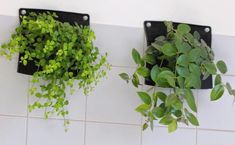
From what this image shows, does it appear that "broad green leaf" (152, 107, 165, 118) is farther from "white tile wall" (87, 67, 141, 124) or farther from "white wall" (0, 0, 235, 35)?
"white wall" (0, 0, 235, 35)

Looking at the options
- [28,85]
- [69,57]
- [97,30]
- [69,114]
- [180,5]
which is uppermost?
[180,5]

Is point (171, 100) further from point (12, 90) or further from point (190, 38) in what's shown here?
point (12, 90)

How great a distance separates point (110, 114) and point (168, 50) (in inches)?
13.6

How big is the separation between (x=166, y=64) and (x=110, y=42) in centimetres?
24

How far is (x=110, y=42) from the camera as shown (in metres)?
1.17

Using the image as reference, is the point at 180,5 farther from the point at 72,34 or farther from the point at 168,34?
the point at 72,34

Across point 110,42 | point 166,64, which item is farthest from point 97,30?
point 166,64

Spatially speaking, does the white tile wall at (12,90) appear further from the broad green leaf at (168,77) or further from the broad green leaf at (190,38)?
the broad green leaf at (190,38)

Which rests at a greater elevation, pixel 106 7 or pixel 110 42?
pixel 106 7

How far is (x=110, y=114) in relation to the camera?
1.16 meters

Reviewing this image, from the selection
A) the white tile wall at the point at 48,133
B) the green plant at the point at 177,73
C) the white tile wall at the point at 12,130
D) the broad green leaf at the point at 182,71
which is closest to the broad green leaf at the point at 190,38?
the green plant at the point at 177,73

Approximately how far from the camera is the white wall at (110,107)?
1.15 m

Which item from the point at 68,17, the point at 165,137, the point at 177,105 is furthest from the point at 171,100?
the point at 68,17

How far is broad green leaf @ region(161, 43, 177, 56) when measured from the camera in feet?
3.30
